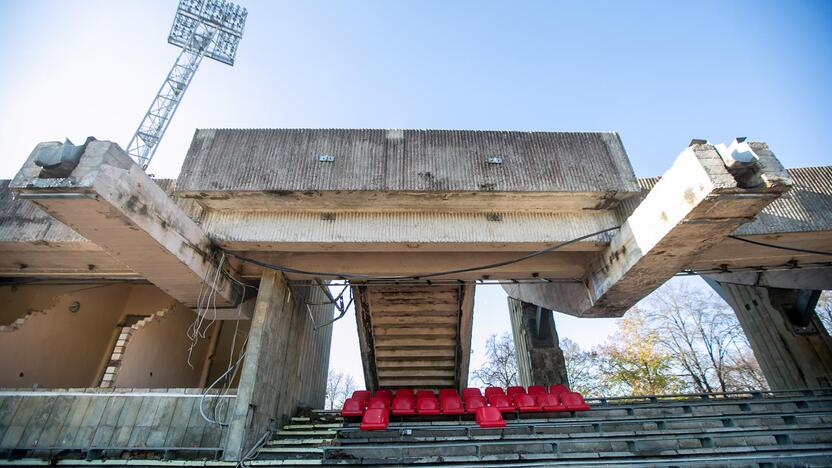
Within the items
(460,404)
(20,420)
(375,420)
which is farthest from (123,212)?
(460,404)

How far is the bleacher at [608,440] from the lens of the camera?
623 cm

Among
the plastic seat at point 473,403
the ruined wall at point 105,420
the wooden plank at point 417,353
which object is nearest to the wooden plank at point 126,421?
the ruined wall at point 105,420

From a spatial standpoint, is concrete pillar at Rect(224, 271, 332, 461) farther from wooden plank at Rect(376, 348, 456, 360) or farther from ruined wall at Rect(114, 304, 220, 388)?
ruined wall at Rect(114, 304, 220, 388)

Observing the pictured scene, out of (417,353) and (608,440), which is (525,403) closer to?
(608,440)

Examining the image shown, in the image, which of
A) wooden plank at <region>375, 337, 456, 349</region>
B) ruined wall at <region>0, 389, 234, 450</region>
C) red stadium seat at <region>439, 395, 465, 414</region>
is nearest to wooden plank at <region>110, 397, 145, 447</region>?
ruined wall at <region>0, 389, 234, 450</region>

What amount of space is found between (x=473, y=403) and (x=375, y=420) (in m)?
2.68

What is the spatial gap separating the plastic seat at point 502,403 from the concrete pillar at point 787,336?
441 inches

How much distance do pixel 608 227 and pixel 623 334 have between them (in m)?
26.2

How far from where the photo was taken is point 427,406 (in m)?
9.26

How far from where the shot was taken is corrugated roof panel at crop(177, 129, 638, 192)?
24.3 feet

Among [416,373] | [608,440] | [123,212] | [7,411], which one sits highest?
[123,212]

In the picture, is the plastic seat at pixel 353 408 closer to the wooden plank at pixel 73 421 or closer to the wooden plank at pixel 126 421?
the wooden plank at pixel 126 421

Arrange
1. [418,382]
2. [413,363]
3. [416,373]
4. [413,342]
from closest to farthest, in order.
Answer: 1. [413,342]
2. [413,363]
3. [416,373]
4. [418,382]

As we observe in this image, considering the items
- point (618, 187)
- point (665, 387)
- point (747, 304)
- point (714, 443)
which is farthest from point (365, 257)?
point (665, 387)
